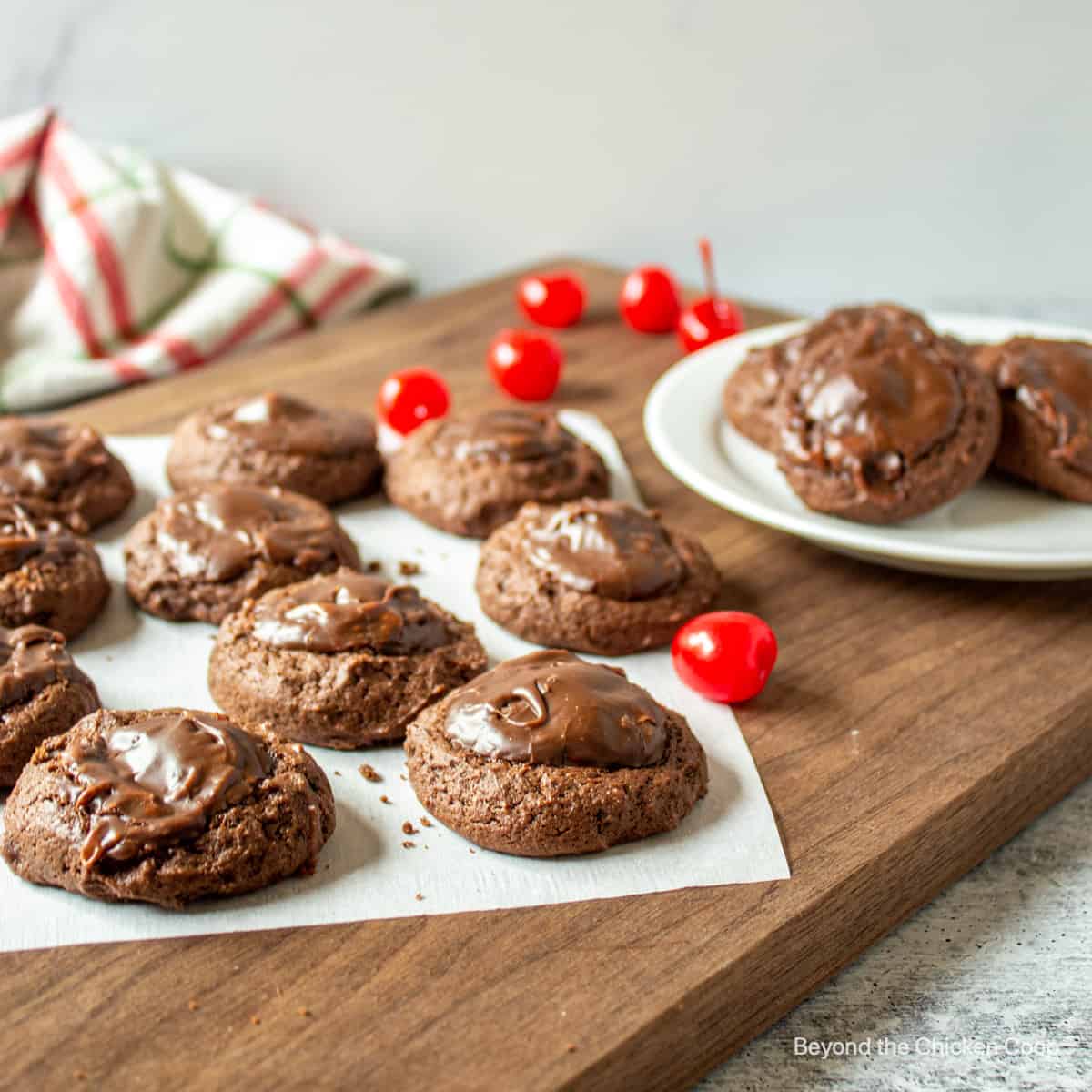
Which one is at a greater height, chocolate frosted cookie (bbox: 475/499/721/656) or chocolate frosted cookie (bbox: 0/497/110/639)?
chocolate frosted cookie (bbox: 0/497/110/639)

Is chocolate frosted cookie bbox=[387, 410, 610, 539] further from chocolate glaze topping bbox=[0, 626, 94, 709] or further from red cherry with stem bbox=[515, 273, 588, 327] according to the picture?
red cherry with stem bbox=[515, 273, 588, 327]

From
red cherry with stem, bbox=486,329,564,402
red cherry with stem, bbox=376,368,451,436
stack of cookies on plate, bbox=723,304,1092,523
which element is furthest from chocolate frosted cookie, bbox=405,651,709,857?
red cherry with stem, bbox=486,329,564,402

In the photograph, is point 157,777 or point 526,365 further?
point 526,365

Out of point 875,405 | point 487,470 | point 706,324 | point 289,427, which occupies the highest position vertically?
point 875,405

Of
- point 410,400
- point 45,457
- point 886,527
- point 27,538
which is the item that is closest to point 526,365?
point 410,400

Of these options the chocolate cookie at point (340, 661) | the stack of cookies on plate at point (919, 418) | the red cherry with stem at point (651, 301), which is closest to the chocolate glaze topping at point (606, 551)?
the chocolate cookie at point (340, 661)

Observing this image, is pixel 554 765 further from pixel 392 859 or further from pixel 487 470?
pixel 487 470

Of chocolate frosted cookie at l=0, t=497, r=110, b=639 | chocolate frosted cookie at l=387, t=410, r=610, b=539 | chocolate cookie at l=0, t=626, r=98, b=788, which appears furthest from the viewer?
chocolate frosted cookie at l=387, t=410, r=610, b=539
